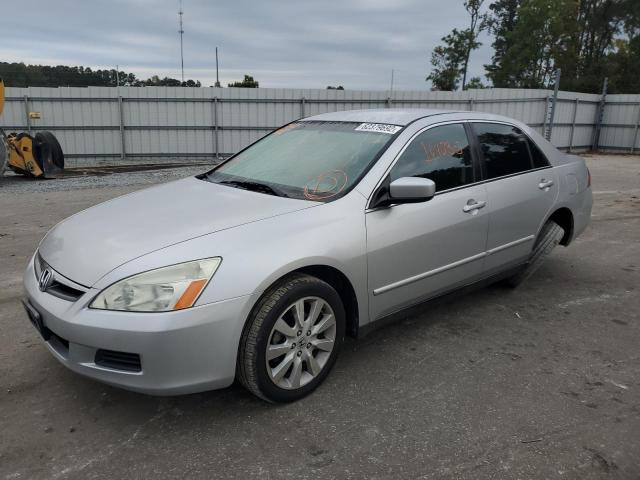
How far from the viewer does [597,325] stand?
13.0 ft

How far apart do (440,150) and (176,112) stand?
47.6 feet

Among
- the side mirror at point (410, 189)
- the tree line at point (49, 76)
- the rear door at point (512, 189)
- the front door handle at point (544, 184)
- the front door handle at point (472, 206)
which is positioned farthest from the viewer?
the tree line at point (49, 76)

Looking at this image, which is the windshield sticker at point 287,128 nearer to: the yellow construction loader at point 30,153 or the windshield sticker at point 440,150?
the windshield sticker at point 440,150

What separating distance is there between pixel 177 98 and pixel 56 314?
49.9 ft

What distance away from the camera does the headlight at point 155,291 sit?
237 centimetres

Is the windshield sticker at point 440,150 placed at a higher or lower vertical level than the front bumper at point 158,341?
higher

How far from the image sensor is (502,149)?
163 inches

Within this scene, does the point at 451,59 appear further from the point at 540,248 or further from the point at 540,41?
the point at 540,248

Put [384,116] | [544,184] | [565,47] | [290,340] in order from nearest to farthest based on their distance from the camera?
[290,340] → [384,116] → [544,184] → [565,47]

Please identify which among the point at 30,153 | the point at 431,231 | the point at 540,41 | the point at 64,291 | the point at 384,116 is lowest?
the point at 30,153

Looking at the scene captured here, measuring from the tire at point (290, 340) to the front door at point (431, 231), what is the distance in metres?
0.35

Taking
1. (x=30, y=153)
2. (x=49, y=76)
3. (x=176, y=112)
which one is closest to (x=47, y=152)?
(x=30, y=153)

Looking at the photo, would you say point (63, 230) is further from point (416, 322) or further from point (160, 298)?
point (416, 322)

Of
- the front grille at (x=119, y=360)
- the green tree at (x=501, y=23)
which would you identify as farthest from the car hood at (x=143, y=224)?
the green tree at (x=501, y=23)
